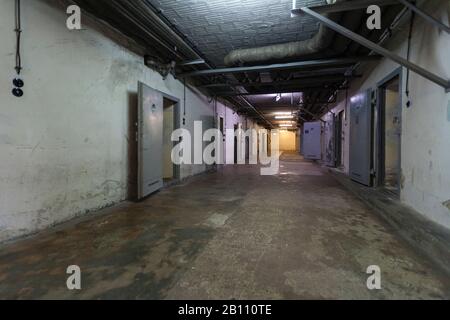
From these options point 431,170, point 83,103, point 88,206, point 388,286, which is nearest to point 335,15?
point 431,170

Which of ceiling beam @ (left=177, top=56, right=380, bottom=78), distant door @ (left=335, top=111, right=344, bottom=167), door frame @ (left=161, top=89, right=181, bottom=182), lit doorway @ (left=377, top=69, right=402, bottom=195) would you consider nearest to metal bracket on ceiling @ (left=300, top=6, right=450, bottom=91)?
lit doorway @ (left=377, top=69, right=402, bottom=195)

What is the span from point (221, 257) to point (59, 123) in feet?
7.31

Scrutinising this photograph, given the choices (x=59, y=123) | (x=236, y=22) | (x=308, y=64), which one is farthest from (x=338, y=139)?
(x=59, y=123)

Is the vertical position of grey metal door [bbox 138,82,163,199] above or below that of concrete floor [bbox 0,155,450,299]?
above

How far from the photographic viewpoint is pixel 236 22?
341 cm

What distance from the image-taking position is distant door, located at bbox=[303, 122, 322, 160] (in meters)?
10.8

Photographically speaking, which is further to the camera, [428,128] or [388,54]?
[428,128]

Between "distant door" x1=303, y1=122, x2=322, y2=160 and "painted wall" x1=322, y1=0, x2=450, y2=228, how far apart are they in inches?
304

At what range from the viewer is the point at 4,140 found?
210 cm

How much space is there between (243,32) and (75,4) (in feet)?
7.36

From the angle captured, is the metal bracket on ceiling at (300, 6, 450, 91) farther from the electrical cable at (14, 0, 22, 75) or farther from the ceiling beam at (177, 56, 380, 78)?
the electrical cable at (14, 0, 22, 75)

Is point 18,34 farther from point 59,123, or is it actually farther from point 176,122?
point 176,122

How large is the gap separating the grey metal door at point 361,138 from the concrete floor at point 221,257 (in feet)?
4.87
